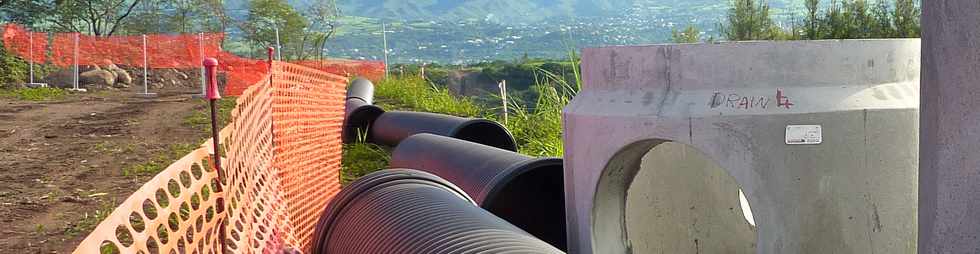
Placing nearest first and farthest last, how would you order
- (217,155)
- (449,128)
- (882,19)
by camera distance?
1. (217,155)
2. (449,128)
3. (882,19)

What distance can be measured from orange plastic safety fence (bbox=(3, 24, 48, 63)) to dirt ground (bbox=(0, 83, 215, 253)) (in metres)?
6.01

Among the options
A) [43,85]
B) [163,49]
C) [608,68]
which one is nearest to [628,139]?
[608,68]

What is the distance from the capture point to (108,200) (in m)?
7.23

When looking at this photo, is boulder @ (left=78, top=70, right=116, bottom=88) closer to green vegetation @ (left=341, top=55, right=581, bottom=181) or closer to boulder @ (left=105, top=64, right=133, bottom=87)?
boulder @ (left=105, top=64, right=133, bottom=87)

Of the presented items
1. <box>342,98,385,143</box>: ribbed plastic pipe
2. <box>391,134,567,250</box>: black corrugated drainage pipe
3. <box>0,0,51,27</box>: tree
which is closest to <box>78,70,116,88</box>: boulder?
<box>342,98,385,143</box>: ribbed plastic pipe

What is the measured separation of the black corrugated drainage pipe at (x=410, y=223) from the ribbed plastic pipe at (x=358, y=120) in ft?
24.5

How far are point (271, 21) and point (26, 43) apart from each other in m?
25.5

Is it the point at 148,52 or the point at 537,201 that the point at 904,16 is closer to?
the point at 537,201

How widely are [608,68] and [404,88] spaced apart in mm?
15576

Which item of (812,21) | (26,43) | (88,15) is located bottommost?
(26,43)

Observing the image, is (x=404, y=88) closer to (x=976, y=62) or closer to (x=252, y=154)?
(x=252, y=154)

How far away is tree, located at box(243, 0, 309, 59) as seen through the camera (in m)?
46.1

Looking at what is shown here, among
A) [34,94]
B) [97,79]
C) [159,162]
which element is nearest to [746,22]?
[97,79]

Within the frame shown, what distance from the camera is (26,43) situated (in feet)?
81.1
